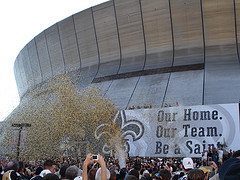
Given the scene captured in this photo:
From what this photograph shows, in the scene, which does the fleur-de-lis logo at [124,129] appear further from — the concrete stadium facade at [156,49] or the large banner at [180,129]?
the concrete stadium facade at [156,49]

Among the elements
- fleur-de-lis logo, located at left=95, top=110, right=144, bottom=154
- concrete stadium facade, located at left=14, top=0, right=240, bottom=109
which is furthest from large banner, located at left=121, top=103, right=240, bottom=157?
concrete stadium facade, located at left=14, top=0, right=240, bottom=109

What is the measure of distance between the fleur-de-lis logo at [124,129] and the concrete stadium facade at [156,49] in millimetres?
2228

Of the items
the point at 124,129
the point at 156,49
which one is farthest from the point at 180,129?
the point at 156,49

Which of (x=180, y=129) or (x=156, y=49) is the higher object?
(x=156, y=49)

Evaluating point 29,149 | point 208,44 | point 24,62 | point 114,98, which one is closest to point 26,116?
point 29,149

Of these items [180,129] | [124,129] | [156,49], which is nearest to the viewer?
[180,129]

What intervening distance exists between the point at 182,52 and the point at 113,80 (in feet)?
23.4

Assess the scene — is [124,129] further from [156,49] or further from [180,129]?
[156,49]

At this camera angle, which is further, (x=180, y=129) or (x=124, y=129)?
(x=124, y=129)

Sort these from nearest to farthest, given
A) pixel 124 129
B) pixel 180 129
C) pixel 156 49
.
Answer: pixel 180 129 → pixel 124 129 → pixel 156 49

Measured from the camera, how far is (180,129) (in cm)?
1848

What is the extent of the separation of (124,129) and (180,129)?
4069 millimetres

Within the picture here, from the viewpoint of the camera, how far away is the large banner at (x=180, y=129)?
1709 centimetres

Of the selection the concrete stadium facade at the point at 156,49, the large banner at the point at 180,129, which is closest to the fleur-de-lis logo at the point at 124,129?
the large banner at the point at 180,129
